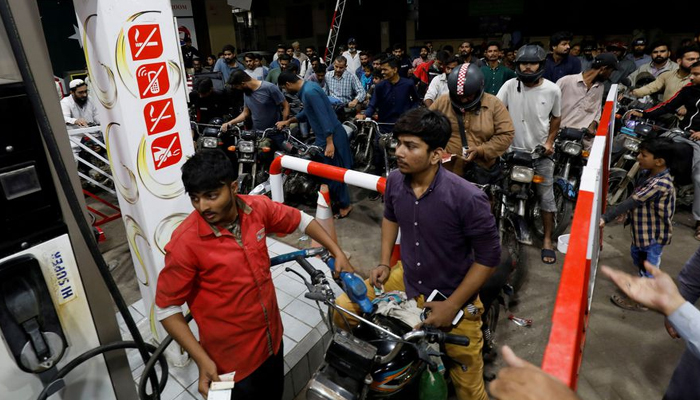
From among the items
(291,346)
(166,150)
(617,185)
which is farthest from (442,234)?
(617,185)

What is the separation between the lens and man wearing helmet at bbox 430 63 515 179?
142 inches

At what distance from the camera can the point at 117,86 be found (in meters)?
2.09

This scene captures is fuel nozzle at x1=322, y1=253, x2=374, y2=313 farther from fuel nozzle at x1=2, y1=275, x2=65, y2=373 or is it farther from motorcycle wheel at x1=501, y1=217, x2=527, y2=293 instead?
motorcycle wheel at x1=501, y1=217, x2=527, y2=293

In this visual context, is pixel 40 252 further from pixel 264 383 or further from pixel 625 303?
pixel 625 303

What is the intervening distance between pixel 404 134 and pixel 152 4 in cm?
142

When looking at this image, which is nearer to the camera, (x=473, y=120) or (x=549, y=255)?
(x=473, y=120)

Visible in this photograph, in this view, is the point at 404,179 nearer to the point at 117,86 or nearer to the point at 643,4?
the point at 117,86

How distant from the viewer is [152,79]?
220cm

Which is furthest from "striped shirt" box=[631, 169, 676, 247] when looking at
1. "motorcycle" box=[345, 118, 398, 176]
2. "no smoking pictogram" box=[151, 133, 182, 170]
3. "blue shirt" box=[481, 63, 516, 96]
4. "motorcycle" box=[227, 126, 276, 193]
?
"motorcycle" box=[227, 126, 276, 193]

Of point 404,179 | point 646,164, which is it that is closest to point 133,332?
point 404,179

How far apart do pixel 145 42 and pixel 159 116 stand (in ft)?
1.23

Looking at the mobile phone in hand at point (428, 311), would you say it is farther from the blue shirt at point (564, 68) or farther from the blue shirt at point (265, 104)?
the blue shirt at point (564, 68)

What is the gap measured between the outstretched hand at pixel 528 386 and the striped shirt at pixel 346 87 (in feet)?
22.3

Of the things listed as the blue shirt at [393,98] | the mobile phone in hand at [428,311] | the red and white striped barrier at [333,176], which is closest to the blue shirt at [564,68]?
the blue shirt at [393,98]
